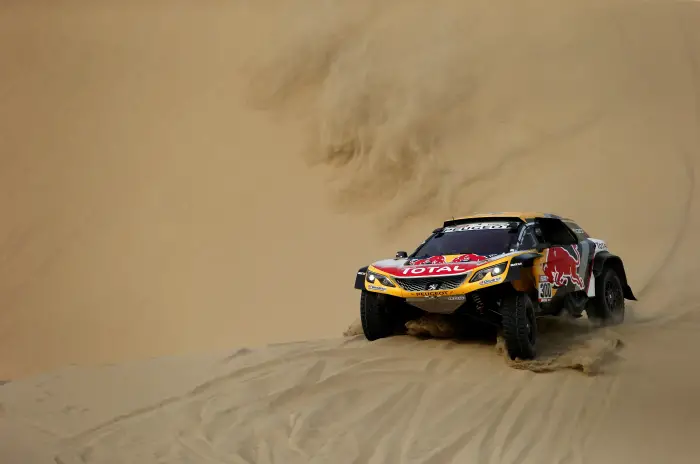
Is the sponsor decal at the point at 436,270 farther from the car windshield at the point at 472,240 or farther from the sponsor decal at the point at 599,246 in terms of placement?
the sponsor decal at the point at 599,246

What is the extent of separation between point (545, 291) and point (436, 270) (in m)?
1.26

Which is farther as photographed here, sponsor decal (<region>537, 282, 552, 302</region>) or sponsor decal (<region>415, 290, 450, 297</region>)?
sponsor decal (<region>537, 282, 552, 302</region>)

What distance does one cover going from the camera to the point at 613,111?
59.3 ft

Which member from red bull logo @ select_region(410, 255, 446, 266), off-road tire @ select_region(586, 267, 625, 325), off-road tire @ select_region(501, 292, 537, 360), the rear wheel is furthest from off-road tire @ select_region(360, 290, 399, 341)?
off-road tire @ select_region(586, 267, 625, 325)

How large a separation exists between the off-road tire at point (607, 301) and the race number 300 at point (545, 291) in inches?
67.7

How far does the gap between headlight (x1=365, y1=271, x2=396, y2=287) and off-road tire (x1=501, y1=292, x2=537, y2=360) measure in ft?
3.80

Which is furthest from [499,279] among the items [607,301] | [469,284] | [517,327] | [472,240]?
[607,301]

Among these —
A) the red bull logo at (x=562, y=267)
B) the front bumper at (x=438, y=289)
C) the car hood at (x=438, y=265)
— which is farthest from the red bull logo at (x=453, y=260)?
the red bull logo at (x=562, y=267)

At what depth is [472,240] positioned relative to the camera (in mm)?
7383

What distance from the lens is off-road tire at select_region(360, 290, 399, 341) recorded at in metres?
7.20

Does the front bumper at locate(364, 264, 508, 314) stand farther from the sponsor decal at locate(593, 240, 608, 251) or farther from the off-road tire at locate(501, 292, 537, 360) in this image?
the sponsor decal at locate(593, 240, 608, 251)

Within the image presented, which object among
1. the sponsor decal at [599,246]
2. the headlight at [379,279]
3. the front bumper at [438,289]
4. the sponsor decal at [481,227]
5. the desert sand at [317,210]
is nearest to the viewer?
the desert sand at [317,210]

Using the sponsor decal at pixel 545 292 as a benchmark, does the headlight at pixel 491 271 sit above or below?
above

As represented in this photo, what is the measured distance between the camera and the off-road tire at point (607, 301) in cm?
846
